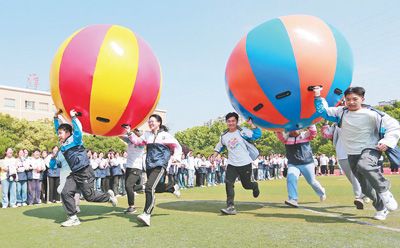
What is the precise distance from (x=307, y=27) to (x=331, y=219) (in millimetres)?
3115

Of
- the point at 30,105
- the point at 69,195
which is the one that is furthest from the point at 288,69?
the point at 30,105

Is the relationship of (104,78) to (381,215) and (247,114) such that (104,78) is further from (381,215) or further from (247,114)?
(381,215)

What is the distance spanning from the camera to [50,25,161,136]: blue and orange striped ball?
5840mm

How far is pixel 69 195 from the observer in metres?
6.55

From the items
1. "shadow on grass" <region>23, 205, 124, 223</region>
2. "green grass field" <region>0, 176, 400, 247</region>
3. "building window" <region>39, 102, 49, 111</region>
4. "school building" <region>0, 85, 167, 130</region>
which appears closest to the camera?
"green grass field" <region>0, 176, 400, 247</region>

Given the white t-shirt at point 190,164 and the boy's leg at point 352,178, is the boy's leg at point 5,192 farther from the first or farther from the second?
the white t-shirt at point 190,164

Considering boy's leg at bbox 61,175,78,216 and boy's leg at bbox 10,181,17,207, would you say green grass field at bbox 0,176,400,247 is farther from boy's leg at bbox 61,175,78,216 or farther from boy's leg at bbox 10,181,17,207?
boy's leg at bbox 10,181,17,207

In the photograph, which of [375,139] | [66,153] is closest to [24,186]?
[66,153]

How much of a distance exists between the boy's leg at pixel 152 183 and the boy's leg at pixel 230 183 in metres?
1.30

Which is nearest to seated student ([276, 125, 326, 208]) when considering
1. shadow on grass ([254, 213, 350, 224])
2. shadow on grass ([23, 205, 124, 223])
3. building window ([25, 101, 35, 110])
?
shadow on grass ([254, 213, 350, 224])

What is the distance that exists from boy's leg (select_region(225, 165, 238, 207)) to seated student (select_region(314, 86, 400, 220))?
6.87 feet

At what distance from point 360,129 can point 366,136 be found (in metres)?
0.14

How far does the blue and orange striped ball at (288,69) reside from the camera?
18.6 ft

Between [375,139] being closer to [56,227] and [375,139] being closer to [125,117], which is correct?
[125,117]
